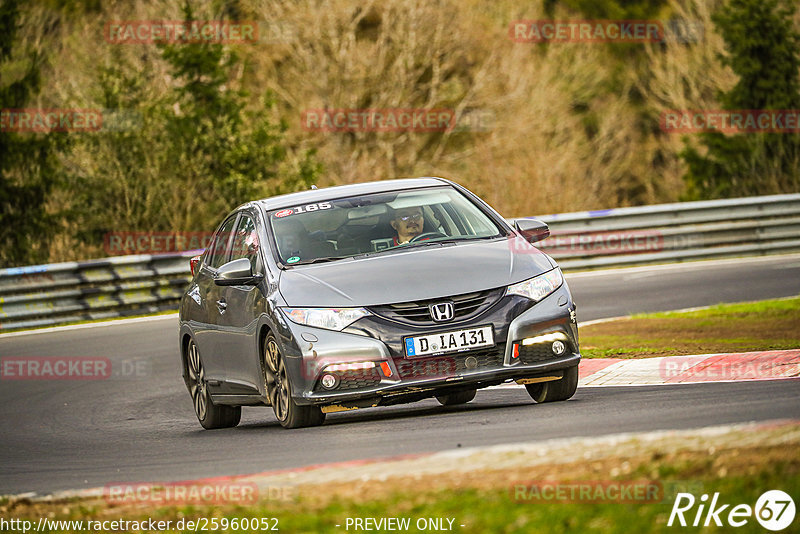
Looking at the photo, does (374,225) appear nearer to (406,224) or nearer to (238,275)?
(406,224)

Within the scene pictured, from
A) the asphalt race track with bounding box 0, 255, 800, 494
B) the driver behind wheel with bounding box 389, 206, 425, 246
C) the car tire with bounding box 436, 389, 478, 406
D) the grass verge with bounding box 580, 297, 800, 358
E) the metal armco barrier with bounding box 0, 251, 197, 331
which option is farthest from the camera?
the metal armco barrier with bounding box 0, 251, 197, 331

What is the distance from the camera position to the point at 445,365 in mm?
8602

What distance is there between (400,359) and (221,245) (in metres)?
3.07

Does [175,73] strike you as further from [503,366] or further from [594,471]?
[594,471]

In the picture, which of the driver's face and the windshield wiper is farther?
the driver's face

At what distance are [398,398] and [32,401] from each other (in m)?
6.16

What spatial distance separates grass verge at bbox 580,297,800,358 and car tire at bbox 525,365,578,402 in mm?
2887

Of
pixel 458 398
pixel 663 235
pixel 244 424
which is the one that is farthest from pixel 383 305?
pixel 663 235

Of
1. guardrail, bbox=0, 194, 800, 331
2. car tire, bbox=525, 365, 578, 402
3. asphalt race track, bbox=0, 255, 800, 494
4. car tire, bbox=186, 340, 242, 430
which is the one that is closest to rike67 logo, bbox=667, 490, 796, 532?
asphalt race track, bbox=0, 255, 800, 494

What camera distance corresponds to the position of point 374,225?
9.87m

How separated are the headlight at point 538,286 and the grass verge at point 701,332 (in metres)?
3.28

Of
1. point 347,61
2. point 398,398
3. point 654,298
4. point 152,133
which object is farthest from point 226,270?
point 347,61

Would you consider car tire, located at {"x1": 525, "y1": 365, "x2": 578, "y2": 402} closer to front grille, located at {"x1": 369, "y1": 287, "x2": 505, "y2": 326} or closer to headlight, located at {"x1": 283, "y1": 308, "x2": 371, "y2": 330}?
front grille, located at {"x1": 369, "y1": 287, "x2": 505, "y2": 326}

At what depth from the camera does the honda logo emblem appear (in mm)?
8562
